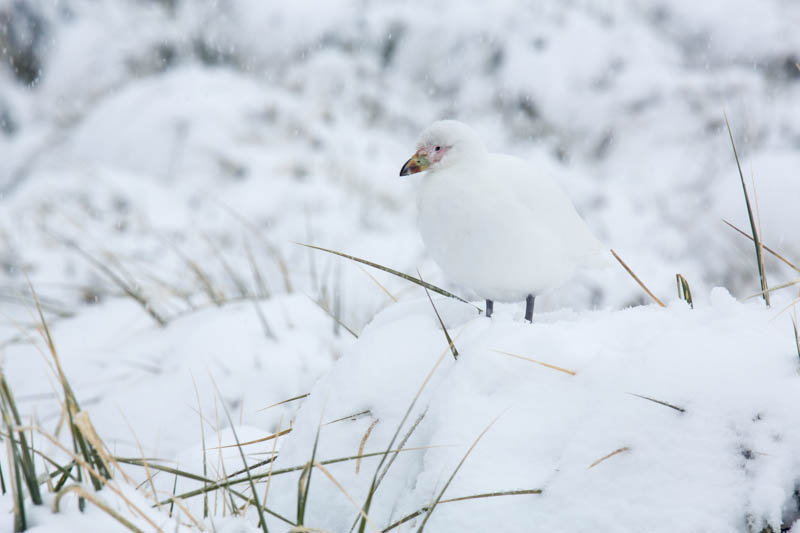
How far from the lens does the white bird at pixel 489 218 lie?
1.50 m

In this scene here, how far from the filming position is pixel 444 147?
161 cm

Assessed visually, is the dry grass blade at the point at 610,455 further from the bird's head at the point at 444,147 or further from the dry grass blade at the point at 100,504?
the bird's head at the point at 444,147

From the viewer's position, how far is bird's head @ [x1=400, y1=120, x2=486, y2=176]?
1.58 metres

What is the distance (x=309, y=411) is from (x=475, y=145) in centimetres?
80

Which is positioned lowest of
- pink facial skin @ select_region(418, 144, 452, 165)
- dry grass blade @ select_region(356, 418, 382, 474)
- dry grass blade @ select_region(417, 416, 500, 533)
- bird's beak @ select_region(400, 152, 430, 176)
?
dry grass blade @ select_region(356, 418, 382, 474)

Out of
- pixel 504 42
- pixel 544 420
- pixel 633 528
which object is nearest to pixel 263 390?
pixel 544 420

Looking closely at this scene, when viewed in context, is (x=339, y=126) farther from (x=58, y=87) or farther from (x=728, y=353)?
(x=728, y=353)

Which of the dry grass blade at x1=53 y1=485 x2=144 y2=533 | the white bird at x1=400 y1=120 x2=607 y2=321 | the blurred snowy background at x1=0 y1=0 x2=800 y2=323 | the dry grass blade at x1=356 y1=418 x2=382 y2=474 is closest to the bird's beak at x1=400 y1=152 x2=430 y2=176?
the white bird at x1=400 y1=120 x2=607 y2=321

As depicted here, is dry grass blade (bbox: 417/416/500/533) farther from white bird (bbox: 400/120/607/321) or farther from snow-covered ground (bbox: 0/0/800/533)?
white bird (bbox: 400/120/607/321)

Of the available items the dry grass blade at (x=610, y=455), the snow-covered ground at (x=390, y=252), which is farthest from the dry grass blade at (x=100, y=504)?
the dry grass blade at (x=610, y=455)

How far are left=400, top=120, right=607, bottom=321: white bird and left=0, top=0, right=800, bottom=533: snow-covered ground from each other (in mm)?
139

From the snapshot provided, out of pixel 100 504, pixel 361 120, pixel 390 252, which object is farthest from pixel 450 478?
pixel 361 120

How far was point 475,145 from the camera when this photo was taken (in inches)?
62.6

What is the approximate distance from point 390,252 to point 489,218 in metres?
3.03
